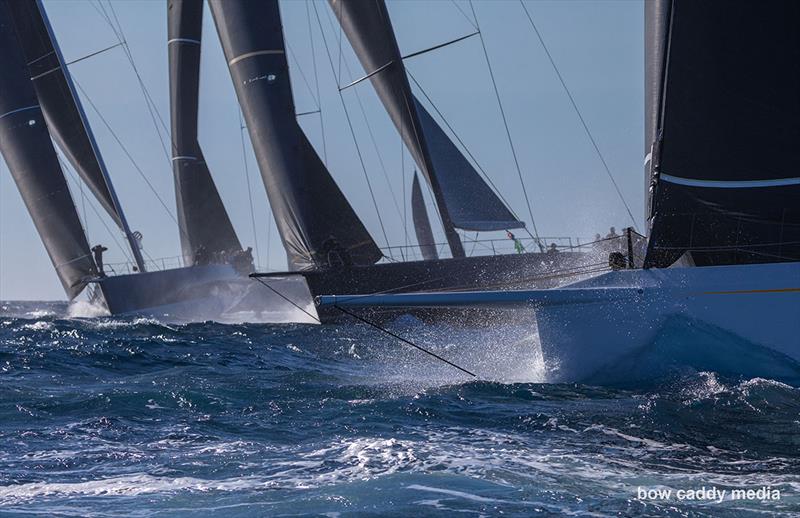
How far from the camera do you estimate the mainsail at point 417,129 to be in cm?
2067

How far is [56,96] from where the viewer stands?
2542 cm

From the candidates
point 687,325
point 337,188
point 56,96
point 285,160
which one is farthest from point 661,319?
point 56,96

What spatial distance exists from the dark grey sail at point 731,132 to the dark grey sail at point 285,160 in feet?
37.7

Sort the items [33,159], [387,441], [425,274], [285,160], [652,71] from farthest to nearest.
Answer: [33,159] < [285,160] < [425,274] < [652,71] < [387,441]

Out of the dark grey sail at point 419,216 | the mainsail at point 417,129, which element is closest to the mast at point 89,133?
the mainsail at point 417,129

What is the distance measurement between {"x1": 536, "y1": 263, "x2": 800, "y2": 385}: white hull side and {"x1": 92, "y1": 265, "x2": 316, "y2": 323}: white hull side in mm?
14044

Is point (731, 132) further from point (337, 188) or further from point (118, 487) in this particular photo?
point (337, 188)

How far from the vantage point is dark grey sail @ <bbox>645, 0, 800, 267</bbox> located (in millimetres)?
8633

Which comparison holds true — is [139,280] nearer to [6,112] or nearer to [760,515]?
[6,112]

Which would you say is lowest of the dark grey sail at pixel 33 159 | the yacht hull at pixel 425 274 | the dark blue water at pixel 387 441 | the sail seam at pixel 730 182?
the dark blue water at pixel 387 441

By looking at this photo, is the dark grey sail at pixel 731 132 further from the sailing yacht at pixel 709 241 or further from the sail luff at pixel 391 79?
the sail luff at pixel 391 79

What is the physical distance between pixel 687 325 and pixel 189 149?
83.8ft

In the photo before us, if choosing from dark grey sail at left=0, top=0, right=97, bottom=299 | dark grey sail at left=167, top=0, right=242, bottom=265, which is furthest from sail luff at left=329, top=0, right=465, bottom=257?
dark grey sail at left=167, top=0, right=242, bottom=265

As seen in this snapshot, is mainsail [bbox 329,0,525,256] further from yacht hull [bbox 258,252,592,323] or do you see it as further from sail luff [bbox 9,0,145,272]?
sail luff [bbox 9,0,145,272]
